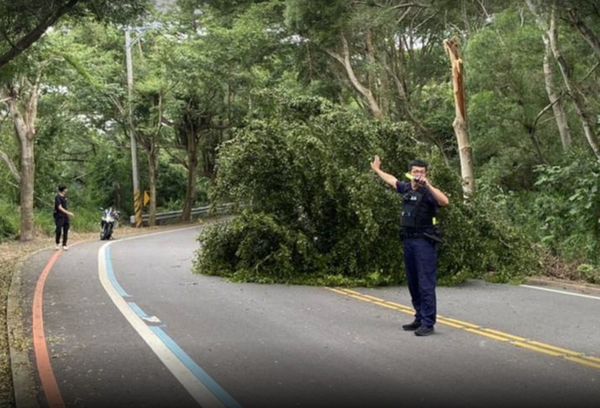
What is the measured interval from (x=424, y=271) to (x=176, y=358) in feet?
9.83

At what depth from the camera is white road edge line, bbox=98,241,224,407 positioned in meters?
5.75

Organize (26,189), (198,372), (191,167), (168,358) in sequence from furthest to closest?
(191,167) < (26,189) < (168,358) < (198,372)

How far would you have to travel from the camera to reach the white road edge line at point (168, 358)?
5.75 m

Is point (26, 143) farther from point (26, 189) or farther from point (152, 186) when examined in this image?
point (152, 186)

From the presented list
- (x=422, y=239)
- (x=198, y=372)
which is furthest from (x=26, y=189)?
(x=198, y=372)

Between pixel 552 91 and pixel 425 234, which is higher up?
pixel 552 91

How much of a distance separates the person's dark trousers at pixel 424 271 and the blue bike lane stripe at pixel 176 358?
9.20 feet

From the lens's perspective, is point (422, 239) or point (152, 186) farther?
point (152, 186)

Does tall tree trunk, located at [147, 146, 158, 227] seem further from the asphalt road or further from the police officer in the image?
the police officer

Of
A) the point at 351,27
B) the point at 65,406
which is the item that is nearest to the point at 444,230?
the point at 65,406

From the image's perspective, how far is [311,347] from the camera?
24.5ft

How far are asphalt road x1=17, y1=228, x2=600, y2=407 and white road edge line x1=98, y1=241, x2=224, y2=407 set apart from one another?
17 millimetres

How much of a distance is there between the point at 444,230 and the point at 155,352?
259 inches

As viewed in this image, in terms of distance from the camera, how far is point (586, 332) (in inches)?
321
